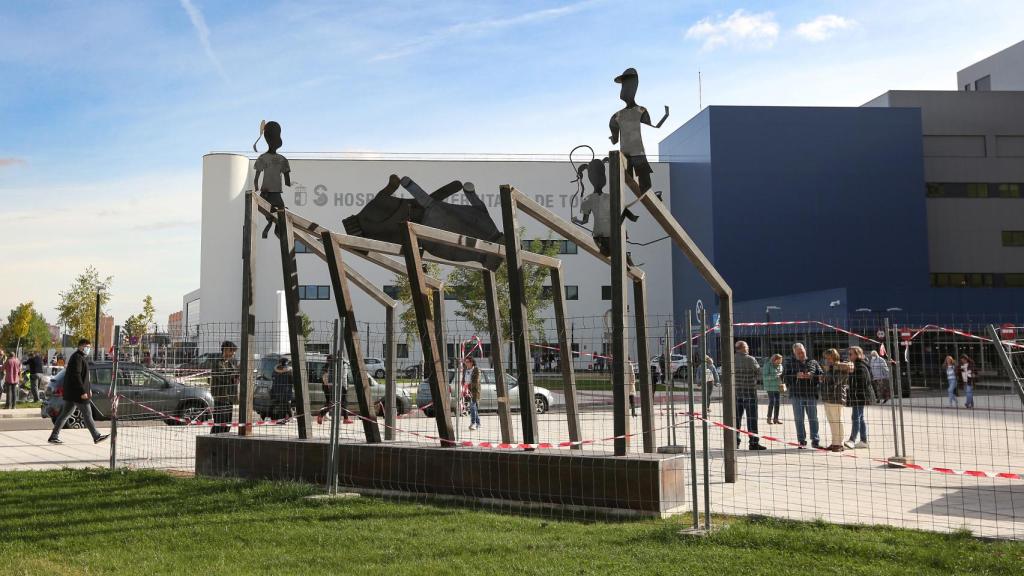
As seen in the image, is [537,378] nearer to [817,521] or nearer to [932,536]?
[817,521]

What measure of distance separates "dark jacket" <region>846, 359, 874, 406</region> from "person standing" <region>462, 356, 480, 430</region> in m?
7.10

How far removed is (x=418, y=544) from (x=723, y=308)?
474 cm

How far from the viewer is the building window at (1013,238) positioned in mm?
48031

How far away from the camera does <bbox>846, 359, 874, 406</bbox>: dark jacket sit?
502 inches

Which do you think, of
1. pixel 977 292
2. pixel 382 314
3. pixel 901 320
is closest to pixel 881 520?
pixel 901 320

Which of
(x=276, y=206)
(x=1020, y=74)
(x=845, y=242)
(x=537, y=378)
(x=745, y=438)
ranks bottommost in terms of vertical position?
(x=745, y=438)

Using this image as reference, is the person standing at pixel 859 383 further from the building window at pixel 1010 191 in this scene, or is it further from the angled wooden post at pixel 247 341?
the building window at pixel 1010 191

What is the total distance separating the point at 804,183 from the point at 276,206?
4002cm

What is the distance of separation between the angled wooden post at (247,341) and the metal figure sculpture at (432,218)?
1169 mm

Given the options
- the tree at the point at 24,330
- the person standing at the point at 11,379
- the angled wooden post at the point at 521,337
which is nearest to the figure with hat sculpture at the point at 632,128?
the angled wooden post at the point at 521,337

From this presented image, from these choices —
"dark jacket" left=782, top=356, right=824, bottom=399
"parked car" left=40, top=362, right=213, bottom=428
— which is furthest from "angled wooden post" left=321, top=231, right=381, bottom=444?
A: "parked car" left=40, top=362, right=213, bottom=428

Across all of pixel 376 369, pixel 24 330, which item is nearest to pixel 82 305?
pixel 24 330

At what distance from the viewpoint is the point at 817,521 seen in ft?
22.0

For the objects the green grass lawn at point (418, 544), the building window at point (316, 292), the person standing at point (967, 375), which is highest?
the building window at point (316, 292)
